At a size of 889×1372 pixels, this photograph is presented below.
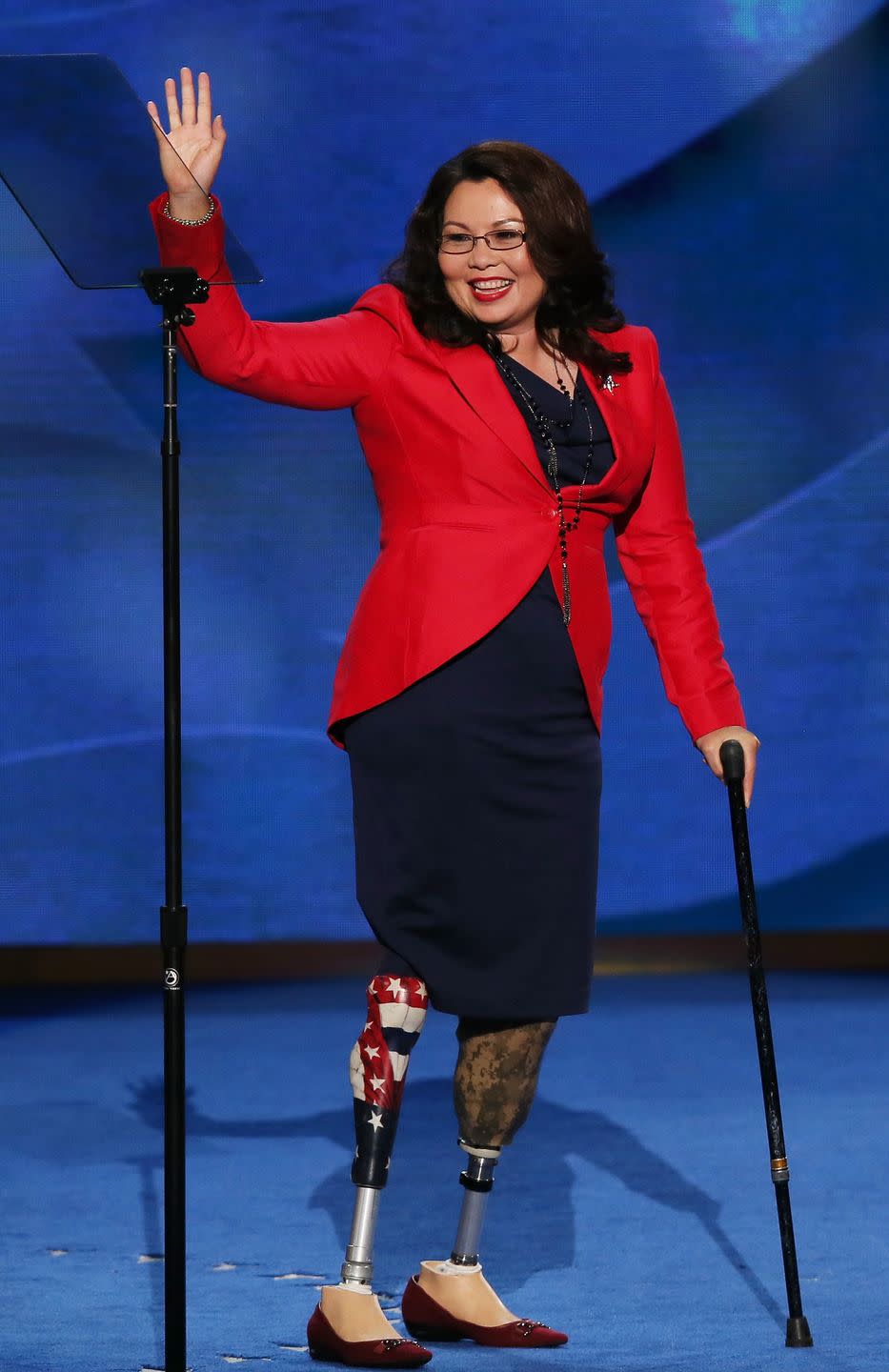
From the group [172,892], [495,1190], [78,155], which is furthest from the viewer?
[495,1190]

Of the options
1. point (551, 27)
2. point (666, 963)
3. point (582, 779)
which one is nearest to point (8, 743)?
point (666, 963)

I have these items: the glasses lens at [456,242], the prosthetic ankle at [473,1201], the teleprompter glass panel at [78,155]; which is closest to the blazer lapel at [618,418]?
the glasses lens at [456,242]

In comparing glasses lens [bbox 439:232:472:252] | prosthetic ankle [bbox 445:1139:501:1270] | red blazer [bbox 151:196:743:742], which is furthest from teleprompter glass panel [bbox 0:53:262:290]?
prosthetic ankle [bbox 445:1139:501:1270]

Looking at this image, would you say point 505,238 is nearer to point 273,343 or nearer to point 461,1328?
point 273,343

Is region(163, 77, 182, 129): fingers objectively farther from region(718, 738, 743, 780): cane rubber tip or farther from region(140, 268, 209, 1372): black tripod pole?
region(718, 738, 743, 780): cane rubber tip

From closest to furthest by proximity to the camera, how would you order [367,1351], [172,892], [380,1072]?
[172,892] → [367,1351] → [380,1072]

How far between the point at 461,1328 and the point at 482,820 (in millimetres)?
641

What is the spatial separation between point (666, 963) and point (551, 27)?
252 cm

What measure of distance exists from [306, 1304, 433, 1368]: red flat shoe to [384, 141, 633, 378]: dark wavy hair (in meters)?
1.20

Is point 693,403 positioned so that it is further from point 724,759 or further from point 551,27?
point 724,759

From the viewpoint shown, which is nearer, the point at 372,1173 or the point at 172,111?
the point at 172,111

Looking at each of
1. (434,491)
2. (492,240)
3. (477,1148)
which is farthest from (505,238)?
(477,1148)

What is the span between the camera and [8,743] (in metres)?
5.46

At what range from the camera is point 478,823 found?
8.40 ft
